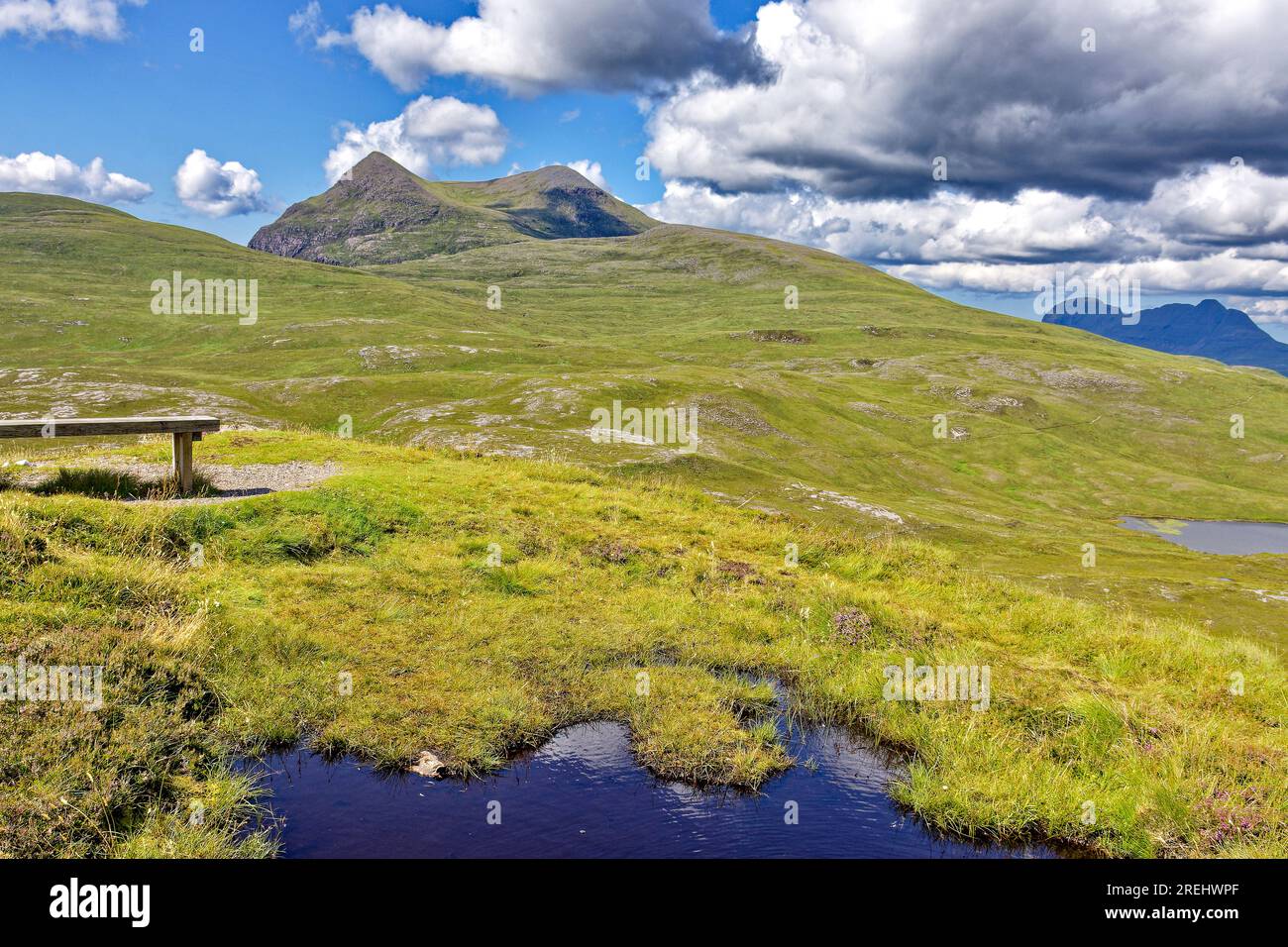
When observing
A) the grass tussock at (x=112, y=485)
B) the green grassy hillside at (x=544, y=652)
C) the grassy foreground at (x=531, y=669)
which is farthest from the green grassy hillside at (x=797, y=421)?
the grassy foreground at (x=531, y=669)

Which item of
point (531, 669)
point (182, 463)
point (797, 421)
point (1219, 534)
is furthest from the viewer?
point (1219, 534)

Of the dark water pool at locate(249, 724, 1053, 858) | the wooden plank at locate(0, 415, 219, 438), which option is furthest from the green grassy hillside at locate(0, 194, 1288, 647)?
the dark water pool at locate(249, 724, 1053, 858)

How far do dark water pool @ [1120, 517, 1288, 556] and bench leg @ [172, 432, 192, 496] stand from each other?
122254 mm

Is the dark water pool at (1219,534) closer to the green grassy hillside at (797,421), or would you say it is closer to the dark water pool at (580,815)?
the green grassy hillside at (797,421)

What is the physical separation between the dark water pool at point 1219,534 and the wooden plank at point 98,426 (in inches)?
4828

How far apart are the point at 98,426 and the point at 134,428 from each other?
1319 mm

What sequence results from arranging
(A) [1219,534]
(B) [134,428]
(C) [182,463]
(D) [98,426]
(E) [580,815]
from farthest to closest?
(A) [1219,534]
(C) [182,463]
(D) [98,426]
(B) [134,428]
(E) [580,815]

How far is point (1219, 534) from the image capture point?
119000mm

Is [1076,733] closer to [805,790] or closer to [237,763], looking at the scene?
[805,790]

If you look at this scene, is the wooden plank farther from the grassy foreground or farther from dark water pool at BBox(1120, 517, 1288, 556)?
dark water pool at BBox(1120, 517, 1288, 556)

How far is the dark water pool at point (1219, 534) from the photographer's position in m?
108

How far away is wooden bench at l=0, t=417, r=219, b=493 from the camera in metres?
19.3

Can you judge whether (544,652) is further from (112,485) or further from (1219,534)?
(1219,534)

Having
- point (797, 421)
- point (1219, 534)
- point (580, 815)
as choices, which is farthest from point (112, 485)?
point (1219, 534)
